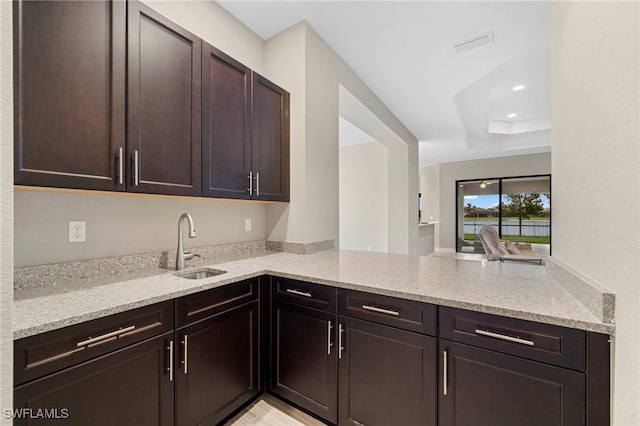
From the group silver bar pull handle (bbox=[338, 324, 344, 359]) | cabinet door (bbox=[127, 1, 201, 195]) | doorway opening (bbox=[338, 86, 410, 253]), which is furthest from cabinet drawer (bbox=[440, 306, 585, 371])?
doorway opening (bbox=[338, 86, 410, 253])

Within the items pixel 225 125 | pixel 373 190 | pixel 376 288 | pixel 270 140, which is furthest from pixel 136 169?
pixel 373 190

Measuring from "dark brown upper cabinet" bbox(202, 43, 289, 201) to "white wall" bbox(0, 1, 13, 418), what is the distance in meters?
1.01

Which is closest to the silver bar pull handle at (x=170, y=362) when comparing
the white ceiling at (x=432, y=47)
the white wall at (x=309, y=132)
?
the white wall at (x=309, y=132)

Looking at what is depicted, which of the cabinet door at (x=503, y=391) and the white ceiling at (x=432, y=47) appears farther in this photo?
the white ceiling at (x=432, y=47)

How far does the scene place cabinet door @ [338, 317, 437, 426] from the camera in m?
1.22

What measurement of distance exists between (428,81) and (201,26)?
2.57 metres

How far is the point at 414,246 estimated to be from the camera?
5621 mm

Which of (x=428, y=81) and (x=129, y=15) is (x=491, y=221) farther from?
(x=129, y=15)

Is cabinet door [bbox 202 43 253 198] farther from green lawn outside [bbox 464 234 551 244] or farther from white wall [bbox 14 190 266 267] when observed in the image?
green lawn outside [bbox 464 234 551 244]

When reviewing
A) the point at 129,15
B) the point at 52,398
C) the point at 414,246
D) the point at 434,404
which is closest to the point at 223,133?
the point at 129,15

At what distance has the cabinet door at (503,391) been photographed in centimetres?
97

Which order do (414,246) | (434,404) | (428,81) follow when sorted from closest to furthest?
(434,404) < (428,81) < (414,246)

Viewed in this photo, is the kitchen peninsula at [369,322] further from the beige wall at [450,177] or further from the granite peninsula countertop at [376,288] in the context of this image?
the beige wall at [450,177]

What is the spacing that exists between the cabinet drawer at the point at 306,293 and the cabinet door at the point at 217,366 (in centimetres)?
17
